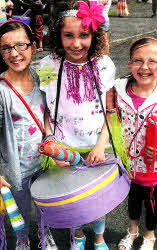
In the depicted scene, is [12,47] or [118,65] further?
[118,65]

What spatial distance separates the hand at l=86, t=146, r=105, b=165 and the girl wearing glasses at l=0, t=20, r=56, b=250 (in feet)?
1.12

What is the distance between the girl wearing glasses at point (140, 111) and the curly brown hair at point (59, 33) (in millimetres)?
201

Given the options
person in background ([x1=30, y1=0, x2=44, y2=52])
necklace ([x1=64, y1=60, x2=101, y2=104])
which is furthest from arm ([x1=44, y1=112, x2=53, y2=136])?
person in background ([x1=30, y1=0, x2=44, y2=52])

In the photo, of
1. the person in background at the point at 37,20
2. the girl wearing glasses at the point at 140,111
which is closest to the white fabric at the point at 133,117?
the girl wearing glasses at the point at 140,111

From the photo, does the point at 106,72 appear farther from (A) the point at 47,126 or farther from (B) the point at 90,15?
(A) the point at 47,126

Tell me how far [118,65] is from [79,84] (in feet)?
14.3

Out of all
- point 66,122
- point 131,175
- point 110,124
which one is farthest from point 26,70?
point 131,175

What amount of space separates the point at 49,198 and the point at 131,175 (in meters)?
0.65

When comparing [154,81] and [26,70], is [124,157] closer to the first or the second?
[154,81]

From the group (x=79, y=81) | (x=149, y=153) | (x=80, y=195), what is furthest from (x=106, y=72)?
(x=80, y=195)

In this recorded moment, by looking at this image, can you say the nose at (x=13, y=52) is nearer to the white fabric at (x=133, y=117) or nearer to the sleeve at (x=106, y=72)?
the sleeve at (x=106, y=72)

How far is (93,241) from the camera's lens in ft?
7.26

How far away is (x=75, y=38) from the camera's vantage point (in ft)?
5.48

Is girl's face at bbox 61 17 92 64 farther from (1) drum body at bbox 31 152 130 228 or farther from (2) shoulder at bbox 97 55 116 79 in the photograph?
(1) drum body at bbox 31 152 130 228
